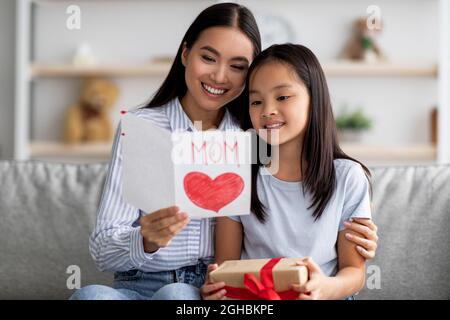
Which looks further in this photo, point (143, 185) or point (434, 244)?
point (434, 244)

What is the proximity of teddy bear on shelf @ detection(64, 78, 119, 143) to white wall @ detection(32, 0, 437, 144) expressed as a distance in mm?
124

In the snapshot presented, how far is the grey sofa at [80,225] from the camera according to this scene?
4.42 feet

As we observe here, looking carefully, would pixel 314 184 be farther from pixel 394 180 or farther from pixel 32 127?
pixel 32 127

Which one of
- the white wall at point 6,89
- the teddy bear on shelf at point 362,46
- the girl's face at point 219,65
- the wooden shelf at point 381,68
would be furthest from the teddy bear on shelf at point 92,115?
the girl's face at point 219,65

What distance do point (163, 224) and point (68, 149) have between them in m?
2.48

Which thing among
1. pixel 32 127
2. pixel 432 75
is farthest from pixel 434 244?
pixel 32 127

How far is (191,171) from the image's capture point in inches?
36.6

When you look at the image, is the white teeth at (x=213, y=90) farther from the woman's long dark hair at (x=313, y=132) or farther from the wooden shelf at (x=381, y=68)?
the wooden shelf at (x=381, y=68)

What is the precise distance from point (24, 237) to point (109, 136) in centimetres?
189

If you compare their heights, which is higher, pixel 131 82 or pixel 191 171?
pixel 131 82

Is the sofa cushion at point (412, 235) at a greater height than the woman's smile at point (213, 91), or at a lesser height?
lesser

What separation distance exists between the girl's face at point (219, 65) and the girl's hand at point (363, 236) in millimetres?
306

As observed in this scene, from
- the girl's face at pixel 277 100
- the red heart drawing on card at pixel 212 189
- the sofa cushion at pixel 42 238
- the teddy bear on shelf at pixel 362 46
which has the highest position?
the teddy bear on shelf at pixel 362 46
